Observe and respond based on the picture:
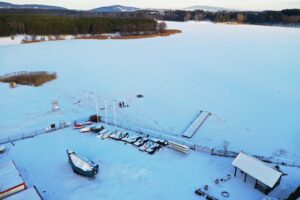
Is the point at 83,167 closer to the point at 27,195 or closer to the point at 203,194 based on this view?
the point at 27,195

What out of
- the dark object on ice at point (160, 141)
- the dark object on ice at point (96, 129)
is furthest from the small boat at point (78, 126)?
the dark object on ice at point (160, 141)

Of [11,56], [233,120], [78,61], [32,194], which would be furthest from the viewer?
[11,56]

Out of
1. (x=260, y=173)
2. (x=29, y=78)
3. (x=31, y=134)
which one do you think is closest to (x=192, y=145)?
(x=260, y=173)

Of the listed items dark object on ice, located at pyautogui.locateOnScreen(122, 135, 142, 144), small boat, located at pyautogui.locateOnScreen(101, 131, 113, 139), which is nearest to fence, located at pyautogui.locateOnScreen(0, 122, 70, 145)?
small boat, located at pyautogui.locateOnScreen(101, 131, 113, 139)

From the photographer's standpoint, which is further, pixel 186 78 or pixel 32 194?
pixel 186 78

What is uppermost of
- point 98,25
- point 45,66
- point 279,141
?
point 98,25

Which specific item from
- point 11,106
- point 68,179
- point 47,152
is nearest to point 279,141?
point 68,179

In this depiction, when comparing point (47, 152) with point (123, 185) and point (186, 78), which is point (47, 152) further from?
point (186, 78)
